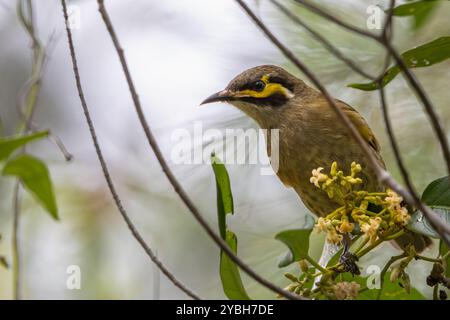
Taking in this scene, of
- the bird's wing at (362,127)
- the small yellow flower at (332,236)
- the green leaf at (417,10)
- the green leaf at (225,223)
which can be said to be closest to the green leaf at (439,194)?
the small yellow flower at (332,236)

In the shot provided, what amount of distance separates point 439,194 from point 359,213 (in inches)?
7.8

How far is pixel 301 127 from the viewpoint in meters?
2.93

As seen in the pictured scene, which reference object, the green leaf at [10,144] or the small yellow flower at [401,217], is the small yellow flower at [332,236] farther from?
the green leaf at [10,144]

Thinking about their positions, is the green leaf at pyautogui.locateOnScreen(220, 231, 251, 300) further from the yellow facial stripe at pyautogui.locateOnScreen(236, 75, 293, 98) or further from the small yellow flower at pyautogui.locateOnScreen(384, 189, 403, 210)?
the yellow facial stripe at pyautogui.locateOnScreen(236, 75, 293, 98)

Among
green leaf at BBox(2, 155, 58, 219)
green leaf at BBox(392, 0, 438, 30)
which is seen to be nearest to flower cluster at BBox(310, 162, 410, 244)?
green leaf at BBox(392, 0, 438, 30)

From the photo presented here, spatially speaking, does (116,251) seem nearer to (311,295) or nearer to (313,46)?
(313,46)

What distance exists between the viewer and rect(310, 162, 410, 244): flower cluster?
1758mm

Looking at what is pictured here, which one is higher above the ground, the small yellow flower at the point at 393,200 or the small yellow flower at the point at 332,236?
the small yellow flower at the point at 393,200

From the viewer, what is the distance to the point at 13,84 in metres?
5.60

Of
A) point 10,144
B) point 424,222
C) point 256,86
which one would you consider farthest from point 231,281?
point 256,86

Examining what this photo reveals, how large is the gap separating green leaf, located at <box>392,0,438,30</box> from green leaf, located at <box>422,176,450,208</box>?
1.21 ft

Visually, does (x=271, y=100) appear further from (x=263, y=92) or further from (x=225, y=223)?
(x=225, y=223)

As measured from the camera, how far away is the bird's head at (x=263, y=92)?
2.87 meters
